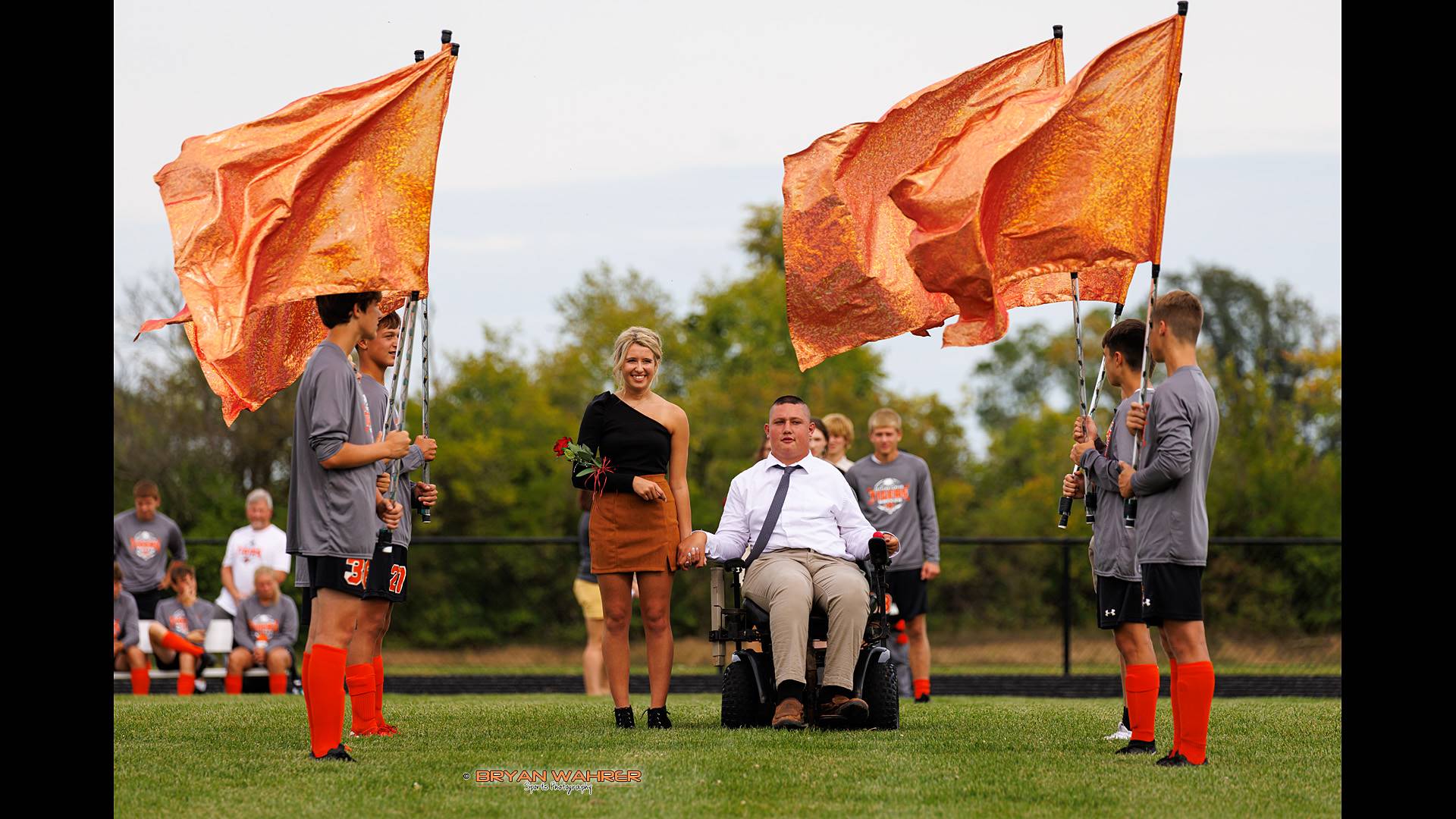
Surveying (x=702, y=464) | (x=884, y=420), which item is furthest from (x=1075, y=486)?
(x=702, y=464)

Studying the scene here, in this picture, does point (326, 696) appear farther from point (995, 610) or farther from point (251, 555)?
point (995, 610)

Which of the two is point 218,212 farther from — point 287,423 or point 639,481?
point 287,423

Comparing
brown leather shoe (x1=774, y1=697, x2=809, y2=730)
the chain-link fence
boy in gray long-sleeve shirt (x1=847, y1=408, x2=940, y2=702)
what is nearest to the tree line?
the chain-link fence

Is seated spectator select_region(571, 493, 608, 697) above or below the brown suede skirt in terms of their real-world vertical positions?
below

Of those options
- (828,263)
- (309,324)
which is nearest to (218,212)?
(309,324)

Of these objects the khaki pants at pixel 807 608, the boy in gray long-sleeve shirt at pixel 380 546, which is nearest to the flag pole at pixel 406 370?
the boy in gray long-sleeve shirt at pixel 380 546

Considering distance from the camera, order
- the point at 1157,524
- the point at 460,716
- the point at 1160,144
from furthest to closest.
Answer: the point at 460,716
the point at 1160,144
the point at 1157,524

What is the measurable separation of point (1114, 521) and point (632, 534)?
7.91ft

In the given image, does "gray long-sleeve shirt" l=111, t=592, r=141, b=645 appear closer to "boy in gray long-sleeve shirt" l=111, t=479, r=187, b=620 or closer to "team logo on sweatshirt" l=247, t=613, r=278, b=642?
"boy in gray long-sleeve shirt" l=111, t=479, r=187, b=620

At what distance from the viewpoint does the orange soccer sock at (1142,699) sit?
23.8 ft

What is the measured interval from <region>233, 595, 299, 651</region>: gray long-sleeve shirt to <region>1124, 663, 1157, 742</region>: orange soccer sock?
29.5ft

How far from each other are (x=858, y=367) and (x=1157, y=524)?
2869 centimetres

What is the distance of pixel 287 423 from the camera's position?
27.2m

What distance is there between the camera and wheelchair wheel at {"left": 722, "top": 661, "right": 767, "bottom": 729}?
8266 mm
